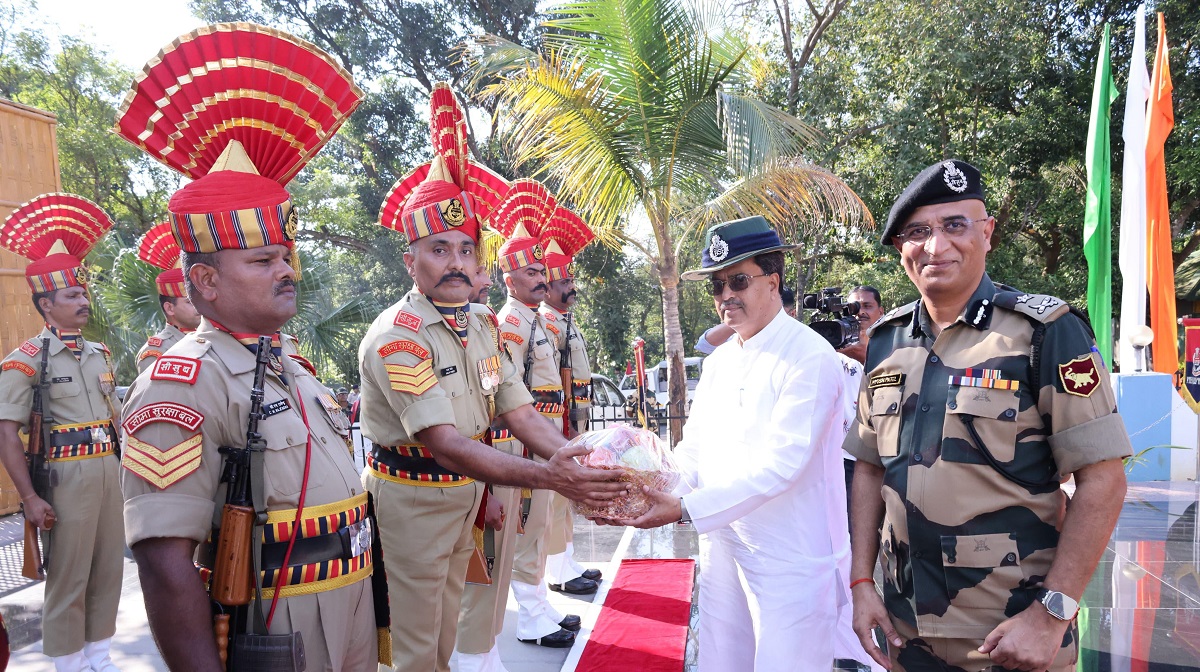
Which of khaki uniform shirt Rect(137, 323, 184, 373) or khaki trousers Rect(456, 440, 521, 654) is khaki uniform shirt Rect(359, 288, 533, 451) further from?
khaki uniform shirt Rect(137, 323, 184, 373)

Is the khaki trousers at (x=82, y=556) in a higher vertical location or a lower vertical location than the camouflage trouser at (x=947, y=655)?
lower

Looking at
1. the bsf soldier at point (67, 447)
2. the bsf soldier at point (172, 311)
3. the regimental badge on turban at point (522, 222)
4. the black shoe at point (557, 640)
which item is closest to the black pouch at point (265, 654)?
the black shoe at point (557, 640)

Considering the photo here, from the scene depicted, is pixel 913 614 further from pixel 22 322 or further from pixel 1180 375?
pixel 1180 375

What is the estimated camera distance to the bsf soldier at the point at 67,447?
4219 millimetres

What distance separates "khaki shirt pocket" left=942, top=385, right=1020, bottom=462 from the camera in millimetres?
1964

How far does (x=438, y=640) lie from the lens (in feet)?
10.3

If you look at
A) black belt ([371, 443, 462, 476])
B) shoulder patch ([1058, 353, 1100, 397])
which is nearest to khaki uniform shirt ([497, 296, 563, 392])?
black belt ([371, 443, 462, 476])

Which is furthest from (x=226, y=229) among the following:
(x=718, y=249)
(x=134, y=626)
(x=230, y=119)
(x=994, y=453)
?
(x=134, y=626)

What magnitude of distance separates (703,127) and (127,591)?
6.54 m

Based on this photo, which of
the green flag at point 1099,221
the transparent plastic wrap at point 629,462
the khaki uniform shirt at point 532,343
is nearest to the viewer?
the transparent plastic wrap at point 629,462

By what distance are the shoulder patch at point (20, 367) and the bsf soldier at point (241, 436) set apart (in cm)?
333

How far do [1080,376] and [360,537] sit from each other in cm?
203

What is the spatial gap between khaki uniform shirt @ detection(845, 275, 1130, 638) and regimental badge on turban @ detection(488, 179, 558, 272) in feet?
13.4

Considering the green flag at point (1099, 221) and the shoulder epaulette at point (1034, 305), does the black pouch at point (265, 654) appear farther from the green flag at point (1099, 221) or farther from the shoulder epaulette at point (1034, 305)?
the green flag at point (1099, 221)
